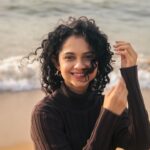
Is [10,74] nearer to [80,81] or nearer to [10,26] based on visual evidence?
[10,26]

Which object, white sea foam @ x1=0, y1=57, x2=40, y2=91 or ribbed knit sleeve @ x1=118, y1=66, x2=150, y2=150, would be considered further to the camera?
white sea foam @ x1=0, y1=57, x2=40, y2=91

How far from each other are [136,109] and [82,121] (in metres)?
0.28

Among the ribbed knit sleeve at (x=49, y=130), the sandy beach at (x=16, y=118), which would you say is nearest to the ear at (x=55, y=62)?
the ribbed knit sleeve at (x=49, y=130)

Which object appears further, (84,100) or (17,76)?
(17,76)

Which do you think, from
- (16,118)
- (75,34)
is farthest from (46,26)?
(75,34)

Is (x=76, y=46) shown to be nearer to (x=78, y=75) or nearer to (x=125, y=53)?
(x=78, y=75)

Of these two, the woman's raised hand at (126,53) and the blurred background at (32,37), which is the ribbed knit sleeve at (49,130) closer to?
the woman's raised hand at (126,53)

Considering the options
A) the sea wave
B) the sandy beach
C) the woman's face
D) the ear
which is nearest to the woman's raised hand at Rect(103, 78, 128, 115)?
the woman's face

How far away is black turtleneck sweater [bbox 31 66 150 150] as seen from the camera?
262cm

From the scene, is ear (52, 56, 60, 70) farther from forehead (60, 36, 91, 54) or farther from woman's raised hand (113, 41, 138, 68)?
woman's raised hand (113, 41, 138, 68)

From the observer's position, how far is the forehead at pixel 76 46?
2678 mm

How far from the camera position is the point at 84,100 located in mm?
2764

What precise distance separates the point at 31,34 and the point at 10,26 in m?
0.56

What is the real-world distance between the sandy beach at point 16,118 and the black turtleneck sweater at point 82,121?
1727mm
